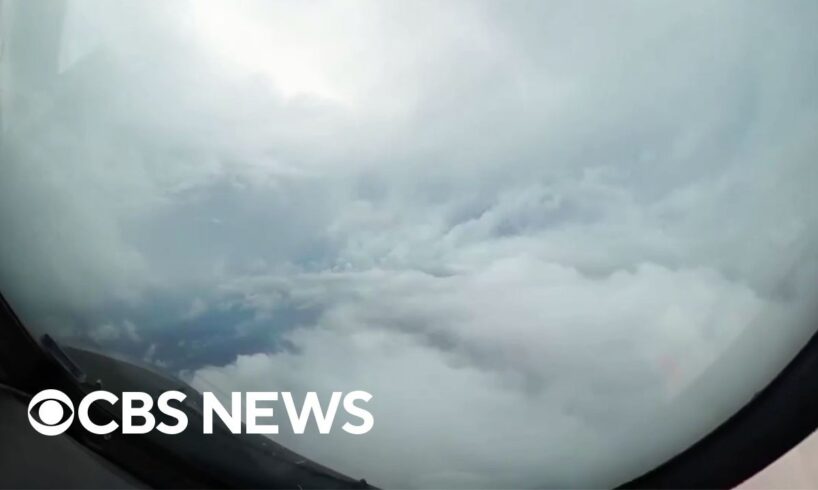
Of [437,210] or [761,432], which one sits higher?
[437,210]

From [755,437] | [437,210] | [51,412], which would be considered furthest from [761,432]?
[51,412]

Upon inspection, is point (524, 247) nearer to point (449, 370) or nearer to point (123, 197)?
point (449, 370)

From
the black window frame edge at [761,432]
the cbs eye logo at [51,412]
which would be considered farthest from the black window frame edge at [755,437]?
the cbs eye logo at [51,412]

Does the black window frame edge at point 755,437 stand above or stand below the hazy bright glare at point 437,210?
below

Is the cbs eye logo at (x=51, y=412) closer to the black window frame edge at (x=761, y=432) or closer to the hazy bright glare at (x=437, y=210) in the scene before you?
the hazy bright glare at (x=437, y=210)

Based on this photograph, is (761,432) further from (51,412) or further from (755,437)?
(51,412)

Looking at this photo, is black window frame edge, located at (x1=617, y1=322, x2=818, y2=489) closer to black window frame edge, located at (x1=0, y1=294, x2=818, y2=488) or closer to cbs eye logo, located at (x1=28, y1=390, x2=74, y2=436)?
black window frame edge, located at (x1=0, y1=294, x2=818, y2=488)

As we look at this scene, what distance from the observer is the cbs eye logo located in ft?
2.95

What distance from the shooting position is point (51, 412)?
0.90m

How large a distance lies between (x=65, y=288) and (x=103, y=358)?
10 centimetres

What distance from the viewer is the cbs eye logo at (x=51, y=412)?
2.95ft

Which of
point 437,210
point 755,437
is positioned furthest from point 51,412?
point 755,437

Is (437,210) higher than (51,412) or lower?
higher

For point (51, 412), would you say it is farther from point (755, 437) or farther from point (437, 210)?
point (755, 437)
